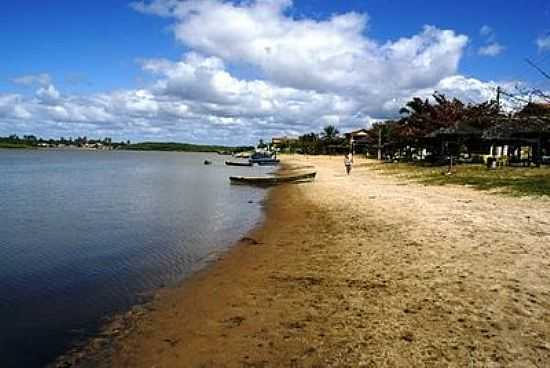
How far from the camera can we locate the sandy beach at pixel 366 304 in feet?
16.9

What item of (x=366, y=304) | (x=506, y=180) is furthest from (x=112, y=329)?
(x=506, y=180)

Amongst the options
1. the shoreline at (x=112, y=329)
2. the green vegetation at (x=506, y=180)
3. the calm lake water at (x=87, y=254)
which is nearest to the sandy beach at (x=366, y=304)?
the shoreline at (x=112, y=329)

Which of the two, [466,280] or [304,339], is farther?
[466,280]

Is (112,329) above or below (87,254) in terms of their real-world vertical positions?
above

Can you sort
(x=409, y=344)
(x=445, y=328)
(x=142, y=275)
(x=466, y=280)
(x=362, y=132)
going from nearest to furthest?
1. (x=409, y=344)
2. (x=445, y=328)
3. (x=466, y=280)
4. (x=142, y=275)
5. (x=362, y=132)

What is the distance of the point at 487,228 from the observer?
1120cm

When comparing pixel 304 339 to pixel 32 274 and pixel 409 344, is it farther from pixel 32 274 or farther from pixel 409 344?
pixel 32 274

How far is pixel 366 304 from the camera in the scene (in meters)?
6.69

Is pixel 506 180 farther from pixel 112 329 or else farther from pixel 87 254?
pixel 112 329

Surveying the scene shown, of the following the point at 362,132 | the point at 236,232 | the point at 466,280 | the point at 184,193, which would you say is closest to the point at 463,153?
the point at 184,193

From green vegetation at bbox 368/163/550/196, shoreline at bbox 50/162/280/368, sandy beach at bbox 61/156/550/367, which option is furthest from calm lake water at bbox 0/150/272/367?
green vegetation at bbox 368/163/550/196

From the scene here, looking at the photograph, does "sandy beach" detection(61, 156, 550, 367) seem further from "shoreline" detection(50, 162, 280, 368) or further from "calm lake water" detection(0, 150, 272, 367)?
"calm lake water" detection(0, 150, 272, 367)

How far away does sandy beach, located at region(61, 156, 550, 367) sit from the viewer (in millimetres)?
5156

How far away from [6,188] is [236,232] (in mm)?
24199
